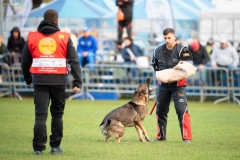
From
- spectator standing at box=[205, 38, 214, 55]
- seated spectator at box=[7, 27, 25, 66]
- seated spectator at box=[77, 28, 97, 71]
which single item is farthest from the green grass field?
spectator standing at box=[205, 38, 214, 55]

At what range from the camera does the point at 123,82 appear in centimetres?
2078

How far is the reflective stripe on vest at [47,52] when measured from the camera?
8.73 m

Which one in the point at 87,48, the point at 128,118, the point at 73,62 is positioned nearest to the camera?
the point at 73,62

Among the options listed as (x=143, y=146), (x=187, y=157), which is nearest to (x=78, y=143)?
(x=143, y=146)

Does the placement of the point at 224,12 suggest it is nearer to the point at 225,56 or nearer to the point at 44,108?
the point at 225,56

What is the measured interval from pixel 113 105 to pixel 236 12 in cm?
667

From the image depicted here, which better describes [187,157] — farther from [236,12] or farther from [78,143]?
[236,12]

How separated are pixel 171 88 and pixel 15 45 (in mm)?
11654

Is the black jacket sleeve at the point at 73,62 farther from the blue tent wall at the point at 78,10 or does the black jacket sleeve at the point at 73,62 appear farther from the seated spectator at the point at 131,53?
the blue tent wall at the point at 78,10

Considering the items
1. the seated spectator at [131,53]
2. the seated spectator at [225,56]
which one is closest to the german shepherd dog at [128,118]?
the seated spectator at [225,56]

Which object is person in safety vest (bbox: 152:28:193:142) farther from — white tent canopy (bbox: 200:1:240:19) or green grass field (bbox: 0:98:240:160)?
white tent canopy (bbox: 200:1:240:19)

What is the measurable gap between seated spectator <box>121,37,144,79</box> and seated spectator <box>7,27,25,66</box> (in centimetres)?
365

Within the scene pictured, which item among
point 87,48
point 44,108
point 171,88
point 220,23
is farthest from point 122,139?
point 220,23

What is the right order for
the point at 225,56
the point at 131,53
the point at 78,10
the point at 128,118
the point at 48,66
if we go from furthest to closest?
the point at 78,10, the point at 131,53, the point at 225,56, the point at 128,118, the point at 48,66
